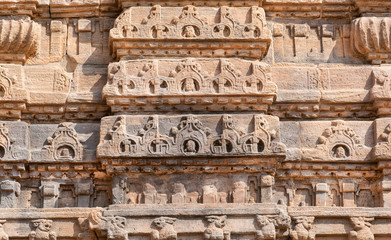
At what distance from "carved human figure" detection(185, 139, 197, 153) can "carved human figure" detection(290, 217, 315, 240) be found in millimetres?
1217

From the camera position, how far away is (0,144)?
9.50m

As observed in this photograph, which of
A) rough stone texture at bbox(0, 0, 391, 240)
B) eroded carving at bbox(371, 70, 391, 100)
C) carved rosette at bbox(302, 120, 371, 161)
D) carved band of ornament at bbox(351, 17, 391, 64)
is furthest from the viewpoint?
carved band of ornament at bbox(351, 17, 391, 64)

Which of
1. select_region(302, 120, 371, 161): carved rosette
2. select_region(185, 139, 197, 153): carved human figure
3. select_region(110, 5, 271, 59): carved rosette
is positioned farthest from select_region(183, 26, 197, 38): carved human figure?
select_region(302, 120, 371, 161): carved rosette

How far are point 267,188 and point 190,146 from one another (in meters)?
0.87

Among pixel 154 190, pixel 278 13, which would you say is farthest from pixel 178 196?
pixel 278 13

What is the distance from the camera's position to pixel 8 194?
941cm

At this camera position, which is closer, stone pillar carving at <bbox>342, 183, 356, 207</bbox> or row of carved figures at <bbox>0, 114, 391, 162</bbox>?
row of carved figures at <bbox>0, 114, 391, 162</bbox>

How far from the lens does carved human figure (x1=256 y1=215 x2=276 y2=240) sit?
29.5 feet

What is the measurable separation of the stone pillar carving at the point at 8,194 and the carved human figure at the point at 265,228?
8.03 feet

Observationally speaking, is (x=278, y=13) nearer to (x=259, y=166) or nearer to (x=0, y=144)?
(x=259, y=166)

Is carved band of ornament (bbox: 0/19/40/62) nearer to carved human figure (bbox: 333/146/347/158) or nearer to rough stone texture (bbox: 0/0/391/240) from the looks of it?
rough stone texture (bbox: 0/0/391/240)

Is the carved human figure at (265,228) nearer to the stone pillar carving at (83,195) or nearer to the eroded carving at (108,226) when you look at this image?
the eroded carving at (108,226)

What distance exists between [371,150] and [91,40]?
10.4ft

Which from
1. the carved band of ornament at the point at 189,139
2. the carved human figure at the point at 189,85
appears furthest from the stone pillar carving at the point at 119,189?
the carved human figure at the point at 189,85
